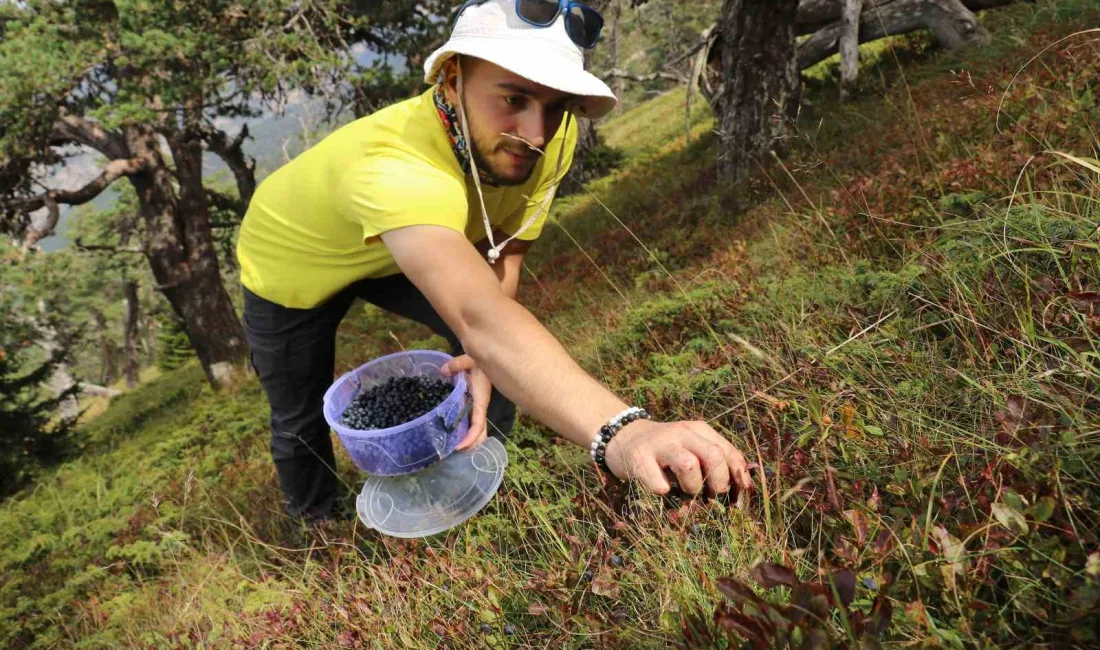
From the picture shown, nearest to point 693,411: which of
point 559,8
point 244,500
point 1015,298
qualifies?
point 1015,298

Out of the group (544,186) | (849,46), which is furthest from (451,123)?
(849,46)

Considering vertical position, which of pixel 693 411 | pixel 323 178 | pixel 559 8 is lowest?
pixel 693 411

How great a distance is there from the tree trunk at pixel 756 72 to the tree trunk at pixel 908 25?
0.98 metres

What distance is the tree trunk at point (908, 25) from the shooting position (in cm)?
695

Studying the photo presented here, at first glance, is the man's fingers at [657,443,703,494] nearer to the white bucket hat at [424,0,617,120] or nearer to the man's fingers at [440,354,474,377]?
the white bucket hat at [424,0,617,120]

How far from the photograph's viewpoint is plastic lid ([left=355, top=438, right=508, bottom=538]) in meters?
2.63

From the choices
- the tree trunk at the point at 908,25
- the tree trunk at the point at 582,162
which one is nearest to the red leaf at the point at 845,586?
the tree trunk at the point at 908,25

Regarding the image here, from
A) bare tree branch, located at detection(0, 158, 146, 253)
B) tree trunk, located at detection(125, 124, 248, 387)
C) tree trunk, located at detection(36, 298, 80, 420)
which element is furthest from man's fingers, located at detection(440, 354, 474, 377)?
tree trunk, located at detection(36, 298, 80, 420)

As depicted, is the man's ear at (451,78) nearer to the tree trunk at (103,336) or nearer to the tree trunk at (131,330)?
the tree trunk at (131,330)

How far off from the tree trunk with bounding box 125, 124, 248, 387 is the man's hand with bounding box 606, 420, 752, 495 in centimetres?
1043

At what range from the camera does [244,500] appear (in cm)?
482

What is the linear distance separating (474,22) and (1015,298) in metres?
2.11

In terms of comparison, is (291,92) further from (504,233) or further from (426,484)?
(426,484)

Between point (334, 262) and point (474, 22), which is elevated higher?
point (474, 22)
